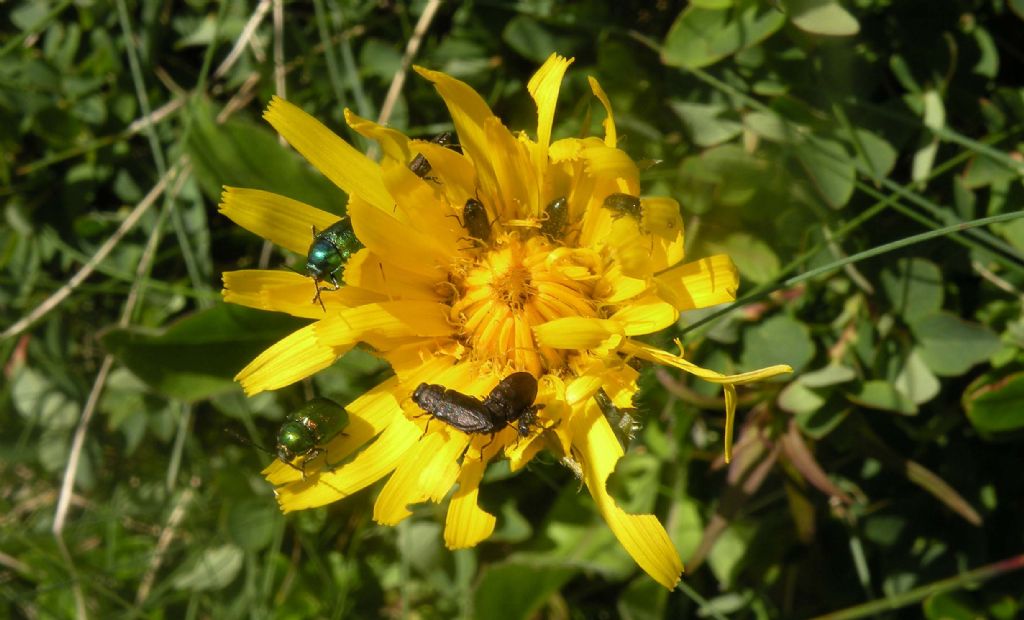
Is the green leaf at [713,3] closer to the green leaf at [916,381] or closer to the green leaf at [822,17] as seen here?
the green leaf at [822,17]

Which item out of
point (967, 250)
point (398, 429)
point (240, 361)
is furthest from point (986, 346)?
point (240, 361)

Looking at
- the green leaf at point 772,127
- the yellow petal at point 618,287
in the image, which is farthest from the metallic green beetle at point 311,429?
the green leaf at point 772,127

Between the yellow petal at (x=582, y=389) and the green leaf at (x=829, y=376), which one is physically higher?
the yellow petal at (x=582, y=389)

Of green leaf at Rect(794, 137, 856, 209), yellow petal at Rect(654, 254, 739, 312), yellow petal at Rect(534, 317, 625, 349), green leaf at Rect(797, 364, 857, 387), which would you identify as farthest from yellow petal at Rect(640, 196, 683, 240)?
green leaf at Rect(797, 364, 857, 387)

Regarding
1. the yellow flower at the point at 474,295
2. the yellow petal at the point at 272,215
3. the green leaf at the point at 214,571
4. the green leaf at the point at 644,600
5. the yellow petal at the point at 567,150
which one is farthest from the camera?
the green leaf at the point at 214,571

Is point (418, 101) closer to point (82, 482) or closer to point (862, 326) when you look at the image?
point (862, 326)

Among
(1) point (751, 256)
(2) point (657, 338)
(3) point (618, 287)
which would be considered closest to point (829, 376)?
(1) point (751, 256)

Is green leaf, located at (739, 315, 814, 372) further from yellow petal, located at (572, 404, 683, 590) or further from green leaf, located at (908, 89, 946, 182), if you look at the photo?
yellow petal, located at (572, 404, 683, 590)
